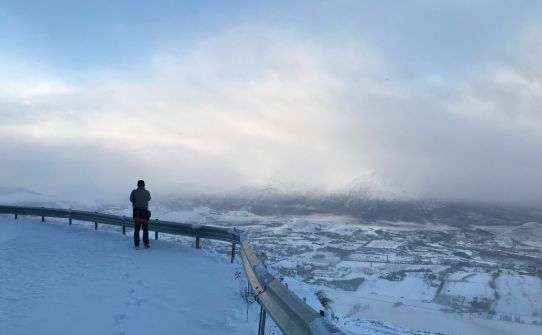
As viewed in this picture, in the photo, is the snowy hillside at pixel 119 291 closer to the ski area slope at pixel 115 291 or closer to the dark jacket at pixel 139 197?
the ski area slope at pixel 115 291

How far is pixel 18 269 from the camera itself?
11.7 m

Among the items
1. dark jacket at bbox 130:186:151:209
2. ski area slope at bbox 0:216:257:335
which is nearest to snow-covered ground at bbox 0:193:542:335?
dark jacket at bbox 130:186:151:209

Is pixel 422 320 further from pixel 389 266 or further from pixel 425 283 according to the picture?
pixel 389 266

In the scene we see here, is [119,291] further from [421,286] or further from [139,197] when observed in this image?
[421,286]

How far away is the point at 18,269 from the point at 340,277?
3097 inches

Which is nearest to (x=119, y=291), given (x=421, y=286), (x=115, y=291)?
(x=115, y=291)

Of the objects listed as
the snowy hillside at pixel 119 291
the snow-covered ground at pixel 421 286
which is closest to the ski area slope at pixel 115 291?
the snowy hillside at pixel 119 291

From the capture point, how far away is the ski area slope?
7.36 m

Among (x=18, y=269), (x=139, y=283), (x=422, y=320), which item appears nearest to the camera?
(x=139, y=283)

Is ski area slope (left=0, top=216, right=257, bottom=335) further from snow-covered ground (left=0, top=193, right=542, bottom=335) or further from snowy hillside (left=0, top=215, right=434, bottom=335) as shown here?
snow-covered ground (left=0, top=193, right=542, bottom=335)

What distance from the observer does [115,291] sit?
961 cm

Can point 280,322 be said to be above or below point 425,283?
above

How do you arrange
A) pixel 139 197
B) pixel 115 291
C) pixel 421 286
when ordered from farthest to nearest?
pixel 421 286 < pixel 139 197 < pixel 115 291

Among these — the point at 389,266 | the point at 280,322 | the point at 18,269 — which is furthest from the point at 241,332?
the point at 389,266
